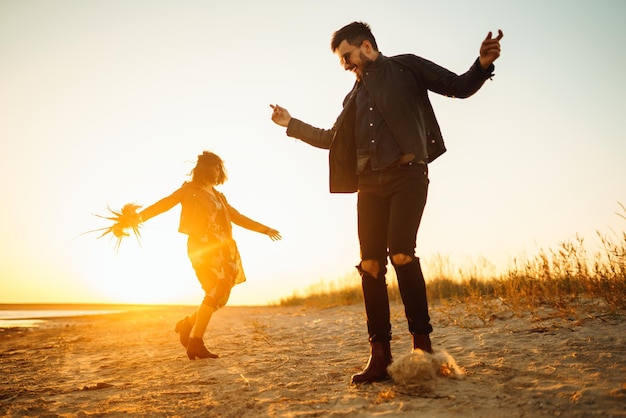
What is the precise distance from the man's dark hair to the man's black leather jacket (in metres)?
0.18

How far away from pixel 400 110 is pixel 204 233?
2.87m

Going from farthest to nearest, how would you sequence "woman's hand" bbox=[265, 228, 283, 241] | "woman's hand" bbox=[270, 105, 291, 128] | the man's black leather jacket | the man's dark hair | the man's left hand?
1. "woman's hand" bbox=[265, 228, 283, 241]
2. "woman's hand" bbox=[270, 105, 291, 128]
3. the man's dark hair
4. the man's black leather jacket
5. the man's left hand

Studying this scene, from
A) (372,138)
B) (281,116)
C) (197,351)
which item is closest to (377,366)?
(372,138)

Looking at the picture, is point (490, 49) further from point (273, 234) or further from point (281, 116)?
point (273, 234)

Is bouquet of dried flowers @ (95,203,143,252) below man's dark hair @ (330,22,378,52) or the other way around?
below

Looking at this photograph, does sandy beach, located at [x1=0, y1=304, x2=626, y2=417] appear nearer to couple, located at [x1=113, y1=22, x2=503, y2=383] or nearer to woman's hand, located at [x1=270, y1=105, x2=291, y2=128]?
couple, located at [x1=113, y1=22, x2=503, y2=383]

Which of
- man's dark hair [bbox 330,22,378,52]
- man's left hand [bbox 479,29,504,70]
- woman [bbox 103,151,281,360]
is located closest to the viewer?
man's left hand [bbox 479,29,504,70]

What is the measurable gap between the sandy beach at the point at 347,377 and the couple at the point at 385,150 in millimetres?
334

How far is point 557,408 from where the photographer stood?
198 cm

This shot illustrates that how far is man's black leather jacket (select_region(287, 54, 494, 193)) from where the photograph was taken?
279 centimetres

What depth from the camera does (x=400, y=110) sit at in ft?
9.39

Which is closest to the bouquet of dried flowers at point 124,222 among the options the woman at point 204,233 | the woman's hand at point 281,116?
the woman at point 204,233

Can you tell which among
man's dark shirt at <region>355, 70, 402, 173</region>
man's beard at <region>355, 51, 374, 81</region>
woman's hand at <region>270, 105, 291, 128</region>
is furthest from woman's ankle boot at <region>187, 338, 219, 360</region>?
man's beard at <region>355, 51, 374, 81</region>

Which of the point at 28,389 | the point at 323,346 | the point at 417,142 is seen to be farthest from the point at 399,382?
the point at 28,389
